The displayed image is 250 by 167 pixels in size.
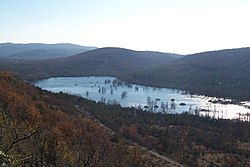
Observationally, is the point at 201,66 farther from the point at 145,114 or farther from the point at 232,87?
the point at 145,114

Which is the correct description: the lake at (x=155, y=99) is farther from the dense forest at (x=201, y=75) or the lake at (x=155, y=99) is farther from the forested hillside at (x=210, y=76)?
the forested hillside at (x=210, y=76)

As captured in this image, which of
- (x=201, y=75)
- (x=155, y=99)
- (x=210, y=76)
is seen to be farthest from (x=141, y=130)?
(x=201, y=75)

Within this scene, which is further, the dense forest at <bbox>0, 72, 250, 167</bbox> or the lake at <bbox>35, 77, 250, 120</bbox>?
the lake at <bbox>35, 77, 250, 120</bbox>

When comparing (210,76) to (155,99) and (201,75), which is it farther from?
(155,99)

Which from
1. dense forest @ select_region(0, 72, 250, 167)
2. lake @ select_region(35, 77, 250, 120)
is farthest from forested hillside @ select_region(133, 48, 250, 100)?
dense forest @ select_region(0, 72, 250, 167)

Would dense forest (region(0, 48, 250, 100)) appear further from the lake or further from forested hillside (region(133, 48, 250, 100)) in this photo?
the lake

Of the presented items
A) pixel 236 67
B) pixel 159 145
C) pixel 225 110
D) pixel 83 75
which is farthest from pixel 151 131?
pixel 83 75
